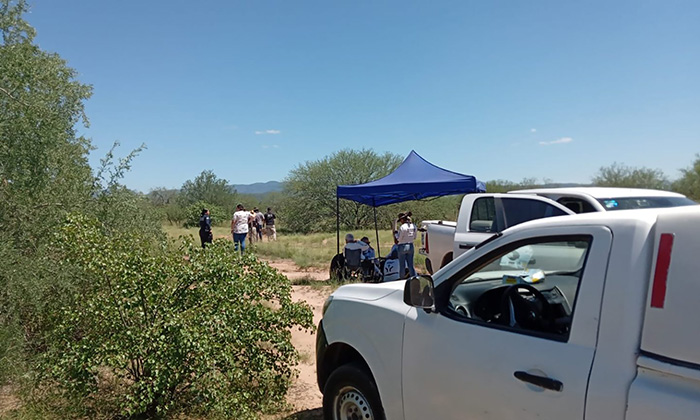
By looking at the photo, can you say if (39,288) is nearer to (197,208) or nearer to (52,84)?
(52,84)

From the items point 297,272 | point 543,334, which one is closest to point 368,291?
point 543,334

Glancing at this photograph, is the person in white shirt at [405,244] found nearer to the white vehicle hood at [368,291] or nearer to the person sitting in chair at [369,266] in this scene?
the person sitting in chair at [369,266]

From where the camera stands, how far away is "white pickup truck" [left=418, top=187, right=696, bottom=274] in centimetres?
637

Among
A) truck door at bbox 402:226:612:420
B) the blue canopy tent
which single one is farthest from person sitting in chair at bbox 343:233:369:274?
truck door at bbox 402:226:612:420

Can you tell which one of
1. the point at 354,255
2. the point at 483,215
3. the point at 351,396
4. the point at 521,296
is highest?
the point at 483,215

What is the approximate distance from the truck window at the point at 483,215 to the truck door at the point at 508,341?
14.7 feet

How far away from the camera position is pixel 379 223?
36406mm

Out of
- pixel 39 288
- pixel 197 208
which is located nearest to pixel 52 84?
pixel 39 288

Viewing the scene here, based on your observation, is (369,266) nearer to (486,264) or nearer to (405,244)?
(405,244)

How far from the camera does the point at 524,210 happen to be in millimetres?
7125

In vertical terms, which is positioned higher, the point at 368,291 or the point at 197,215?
the point at 197,215

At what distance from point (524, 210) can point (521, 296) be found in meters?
4.80

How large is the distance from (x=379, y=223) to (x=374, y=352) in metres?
33.5

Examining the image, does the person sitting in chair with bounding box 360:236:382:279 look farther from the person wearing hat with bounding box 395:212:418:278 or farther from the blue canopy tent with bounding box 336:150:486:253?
the blue canopy tent with bounding box 336:150:486:253
